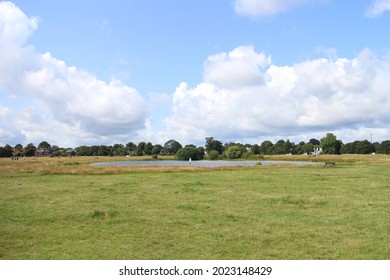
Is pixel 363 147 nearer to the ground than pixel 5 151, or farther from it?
farther from it

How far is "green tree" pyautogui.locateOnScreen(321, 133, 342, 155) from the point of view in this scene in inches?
7259

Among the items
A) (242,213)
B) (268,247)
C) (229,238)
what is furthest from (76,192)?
(268,247)

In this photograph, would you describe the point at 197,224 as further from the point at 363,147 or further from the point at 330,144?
the point at 363,147

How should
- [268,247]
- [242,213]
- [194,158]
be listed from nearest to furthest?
[268,247]
[242,213]
[194,158]

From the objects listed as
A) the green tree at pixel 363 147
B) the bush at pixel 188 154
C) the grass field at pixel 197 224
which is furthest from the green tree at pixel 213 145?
the grass field at pixel 197 224

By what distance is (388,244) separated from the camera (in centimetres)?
1263

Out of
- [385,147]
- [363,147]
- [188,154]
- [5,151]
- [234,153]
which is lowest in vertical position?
[188,154]

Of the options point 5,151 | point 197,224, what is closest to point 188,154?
point 5,151

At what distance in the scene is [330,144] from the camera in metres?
184

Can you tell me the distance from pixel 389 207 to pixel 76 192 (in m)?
20.8

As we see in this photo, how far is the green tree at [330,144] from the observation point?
184375 millimetres

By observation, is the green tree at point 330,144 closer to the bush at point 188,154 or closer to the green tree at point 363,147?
the green tree at point 363,147
